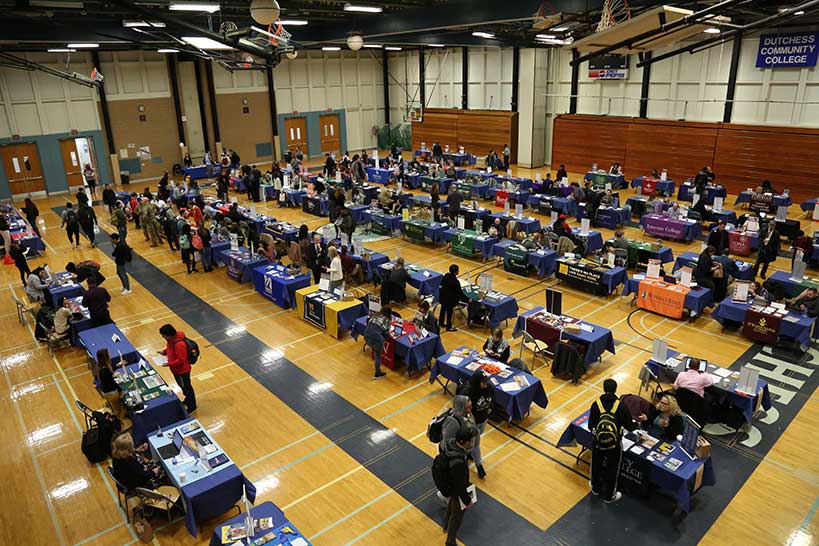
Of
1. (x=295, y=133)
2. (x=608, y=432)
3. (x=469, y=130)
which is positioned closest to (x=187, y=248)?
(x=608, y=432)

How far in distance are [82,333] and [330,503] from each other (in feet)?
23.1

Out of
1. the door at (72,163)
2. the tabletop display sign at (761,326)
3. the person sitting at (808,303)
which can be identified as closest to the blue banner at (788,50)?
the person sitting at (808,303)

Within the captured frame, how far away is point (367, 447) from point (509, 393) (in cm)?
252

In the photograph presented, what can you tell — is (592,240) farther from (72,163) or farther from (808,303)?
(72,163)

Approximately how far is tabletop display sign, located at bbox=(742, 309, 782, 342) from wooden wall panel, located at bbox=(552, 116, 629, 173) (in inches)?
801

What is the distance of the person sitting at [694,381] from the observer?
931cm

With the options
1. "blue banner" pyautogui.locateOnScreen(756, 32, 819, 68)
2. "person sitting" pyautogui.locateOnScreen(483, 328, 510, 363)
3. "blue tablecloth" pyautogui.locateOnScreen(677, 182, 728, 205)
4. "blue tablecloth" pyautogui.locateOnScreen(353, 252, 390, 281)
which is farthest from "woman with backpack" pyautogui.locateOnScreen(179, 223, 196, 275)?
"blue banner" pyautogui.locateOnScreen(756, 32, 819, 68)

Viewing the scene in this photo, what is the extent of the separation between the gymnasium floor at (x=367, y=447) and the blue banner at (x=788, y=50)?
676 inches

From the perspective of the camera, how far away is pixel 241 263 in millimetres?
16562

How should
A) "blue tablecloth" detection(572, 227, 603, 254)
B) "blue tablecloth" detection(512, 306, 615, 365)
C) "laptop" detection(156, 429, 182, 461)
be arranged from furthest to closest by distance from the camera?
"blue tablecloth" detection(572, 227, 603, 254) → "blue tablecloth" detection(512, 306, 615, 365) → "laptop" detection(156, 429, 182, 461)

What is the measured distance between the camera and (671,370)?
9992mm

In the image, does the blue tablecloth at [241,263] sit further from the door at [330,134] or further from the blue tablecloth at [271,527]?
the door at [330,134]

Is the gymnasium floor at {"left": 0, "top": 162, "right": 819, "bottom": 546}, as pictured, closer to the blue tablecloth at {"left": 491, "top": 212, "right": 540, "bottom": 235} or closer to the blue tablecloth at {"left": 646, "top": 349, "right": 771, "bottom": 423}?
the blue tablecloth at {"left": 646, "top": 349, "right": 771, "bottom": 423}

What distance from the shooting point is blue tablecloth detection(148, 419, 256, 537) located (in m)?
7.35
